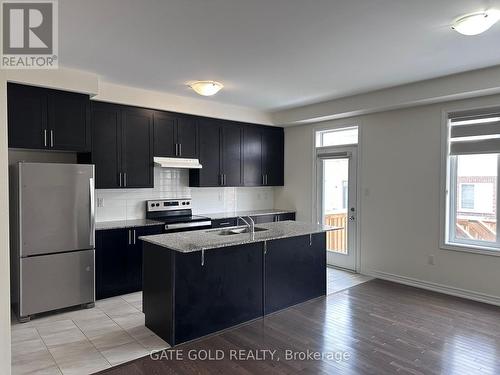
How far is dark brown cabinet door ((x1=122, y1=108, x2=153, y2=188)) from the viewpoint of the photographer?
459 centimetres

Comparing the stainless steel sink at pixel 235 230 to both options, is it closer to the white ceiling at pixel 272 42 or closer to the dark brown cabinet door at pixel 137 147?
the dark brown cabinet door at pixel 137 147

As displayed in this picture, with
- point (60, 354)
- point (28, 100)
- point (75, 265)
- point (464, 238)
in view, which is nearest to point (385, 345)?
point (464, 238)

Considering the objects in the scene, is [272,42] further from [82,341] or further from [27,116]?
[82,341]

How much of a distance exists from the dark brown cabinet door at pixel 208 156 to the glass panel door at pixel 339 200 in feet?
5.88

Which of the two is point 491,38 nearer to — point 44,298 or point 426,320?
point 426,320

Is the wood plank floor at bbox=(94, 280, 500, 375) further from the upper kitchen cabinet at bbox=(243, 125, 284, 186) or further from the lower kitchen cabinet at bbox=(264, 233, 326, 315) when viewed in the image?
the upper kitchen cabinet at bbox=(243, 125, 284, 186)

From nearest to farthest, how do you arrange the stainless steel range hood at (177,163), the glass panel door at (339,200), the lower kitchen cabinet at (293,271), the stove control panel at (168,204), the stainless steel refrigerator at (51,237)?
the stainless steel refrigerator at (51,237), the lower kitchen cabinet at (293,271), the stainless steel range hood at (177,163), the stove control panel at (168,204), the glass panel door at (339,200)

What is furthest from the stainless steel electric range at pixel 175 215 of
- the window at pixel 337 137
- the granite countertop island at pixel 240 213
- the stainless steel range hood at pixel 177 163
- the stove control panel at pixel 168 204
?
the window at pixel 337 137

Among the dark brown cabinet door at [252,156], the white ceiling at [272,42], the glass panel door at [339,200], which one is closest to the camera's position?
the white ceiling at [272,42]

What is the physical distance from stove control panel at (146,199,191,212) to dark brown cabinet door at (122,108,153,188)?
1.31ft

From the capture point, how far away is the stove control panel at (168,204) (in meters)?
5.11

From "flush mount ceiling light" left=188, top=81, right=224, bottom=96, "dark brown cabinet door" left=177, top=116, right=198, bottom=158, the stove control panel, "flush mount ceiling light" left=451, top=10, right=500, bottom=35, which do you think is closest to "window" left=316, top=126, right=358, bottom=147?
"dark brown cabinet door" left=177, top=116, right=198, bottom=158

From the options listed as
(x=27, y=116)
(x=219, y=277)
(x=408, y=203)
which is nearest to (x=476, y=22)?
(x=408, y=203)

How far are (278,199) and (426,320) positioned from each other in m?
3.67
